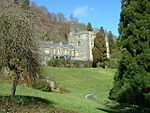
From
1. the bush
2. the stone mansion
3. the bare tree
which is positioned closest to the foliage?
the stone mansion

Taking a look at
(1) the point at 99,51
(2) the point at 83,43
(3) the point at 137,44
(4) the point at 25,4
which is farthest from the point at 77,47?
(4) the point at 25,4

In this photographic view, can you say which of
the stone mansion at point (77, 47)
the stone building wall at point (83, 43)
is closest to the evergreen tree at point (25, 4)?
the stone mansion at point (77, 47)

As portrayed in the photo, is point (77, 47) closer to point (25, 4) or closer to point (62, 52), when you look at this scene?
point (62, 52)

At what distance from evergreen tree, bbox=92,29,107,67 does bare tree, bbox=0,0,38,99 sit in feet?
171

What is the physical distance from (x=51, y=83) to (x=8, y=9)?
59.8 ft

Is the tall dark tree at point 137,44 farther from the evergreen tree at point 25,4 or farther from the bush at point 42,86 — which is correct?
the bush at point 42,86

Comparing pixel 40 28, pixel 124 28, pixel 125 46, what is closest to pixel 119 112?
pixel 125 46

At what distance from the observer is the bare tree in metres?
9.58

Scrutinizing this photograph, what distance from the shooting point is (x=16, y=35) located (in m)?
9.65

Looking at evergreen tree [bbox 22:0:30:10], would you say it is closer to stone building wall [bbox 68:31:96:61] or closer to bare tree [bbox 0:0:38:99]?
bare tree [bbox 0:0:38:99]

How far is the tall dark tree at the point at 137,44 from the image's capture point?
588 inches

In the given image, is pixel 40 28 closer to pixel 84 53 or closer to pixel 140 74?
pixel 140 74

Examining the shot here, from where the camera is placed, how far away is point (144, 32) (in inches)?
607

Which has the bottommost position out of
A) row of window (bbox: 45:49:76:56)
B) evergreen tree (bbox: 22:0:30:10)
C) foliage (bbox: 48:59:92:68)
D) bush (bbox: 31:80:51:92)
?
bush (bbox: 31:80:51:92)
